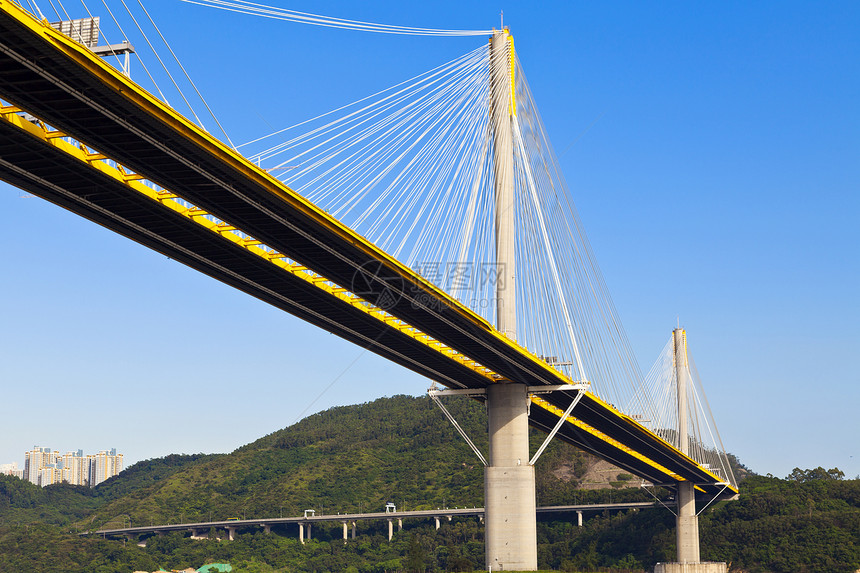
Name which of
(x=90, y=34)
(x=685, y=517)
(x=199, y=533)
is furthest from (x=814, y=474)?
(x=90, y=34)

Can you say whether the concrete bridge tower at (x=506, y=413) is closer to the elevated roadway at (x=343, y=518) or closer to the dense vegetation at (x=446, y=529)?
the dense vegetation at (x=446, y=529)

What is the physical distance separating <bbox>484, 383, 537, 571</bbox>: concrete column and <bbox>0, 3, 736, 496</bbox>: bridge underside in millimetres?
2295

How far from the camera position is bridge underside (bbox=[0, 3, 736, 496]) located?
27519mm

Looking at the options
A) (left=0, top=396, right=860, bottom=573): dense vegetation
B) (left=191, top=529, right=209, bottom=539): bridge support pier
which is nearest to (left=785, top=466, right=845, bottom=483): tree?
(left=0, top=396, right=860, bottom=573): dense vegetation

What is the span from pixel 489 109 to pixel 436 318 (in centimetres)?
1515

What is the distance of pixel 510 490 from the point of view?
63.1m

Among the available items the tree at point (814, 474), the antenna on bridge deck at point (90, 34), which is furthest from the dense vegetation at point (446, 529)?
the antenna on bridge deck at point (90, 34)

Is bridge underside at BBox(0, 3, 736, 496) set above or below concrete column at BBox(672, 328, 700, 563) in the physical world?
above

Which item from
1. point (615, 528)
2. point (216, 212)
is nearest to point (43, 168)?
point (216, 212)

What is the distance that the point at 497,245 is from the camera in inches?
2343

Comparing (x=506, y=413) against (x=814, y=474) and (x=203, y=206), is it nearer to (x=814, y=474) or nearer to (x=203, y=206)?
(x=203, y=206)

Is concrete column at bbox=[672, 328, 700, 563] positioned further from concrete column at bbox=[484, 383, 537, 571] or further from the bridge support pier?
the bridge support pier

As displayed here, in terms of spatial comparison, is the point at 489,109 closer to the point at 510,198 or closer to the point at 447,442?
the point at 510,198

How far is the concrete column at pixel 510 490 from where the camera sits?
62406mm
